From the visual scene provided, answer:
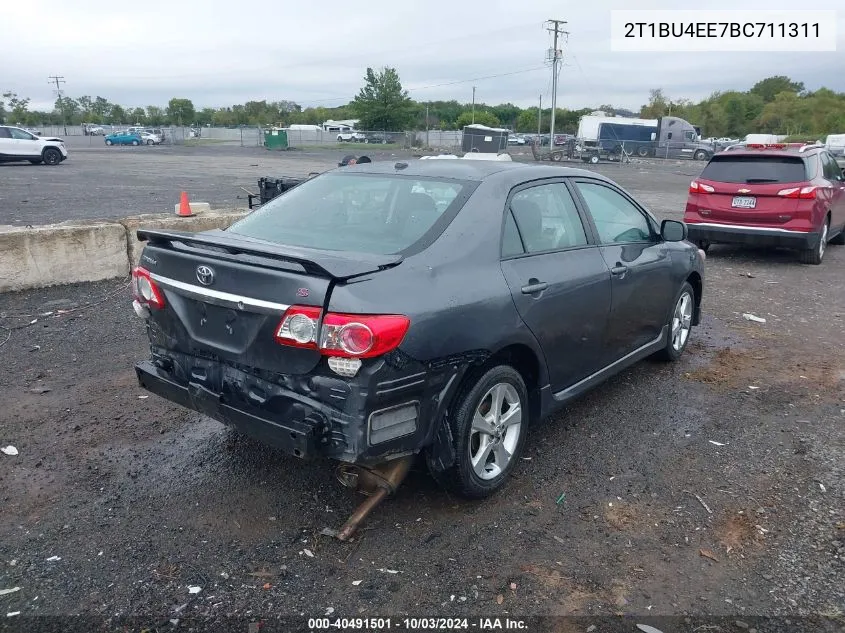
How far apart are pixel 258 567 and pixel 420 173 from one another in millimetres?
2293

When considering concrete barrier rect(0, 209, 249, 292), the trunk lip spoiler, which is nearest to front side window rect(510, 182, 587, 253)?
the trunk lip spoiler

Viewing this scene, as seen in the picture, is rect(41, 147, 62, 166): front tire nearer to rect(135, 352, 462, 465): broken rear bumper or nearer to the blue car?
rect(135, 352, 462, 465): broken rear bumper

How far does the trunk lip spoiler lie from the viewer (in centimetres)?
287

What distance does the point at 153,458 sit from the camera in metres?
3.98

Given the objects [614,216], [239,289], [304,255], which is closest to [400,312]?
[304,255]

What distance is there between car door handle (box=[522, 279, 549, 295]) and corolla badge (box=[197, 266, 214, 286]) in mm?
1556

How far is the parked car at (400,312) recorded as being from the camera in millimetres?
2898

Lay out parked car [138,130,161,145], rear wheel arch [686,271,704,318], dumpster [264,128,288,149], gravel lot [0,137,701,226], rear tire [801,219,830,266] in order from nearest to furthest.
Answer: rear wheel arch [686,271,704,318]
rear tire [801,219,830,266]
gravel lot [0,137,701,226]
dumpster [264,128,288,149]
parked car [138,130,161,145]

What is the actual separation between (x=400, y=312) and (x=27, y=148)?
98.8 ft

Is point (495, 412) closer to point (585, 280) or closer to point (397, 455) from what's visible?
point (397, 455)

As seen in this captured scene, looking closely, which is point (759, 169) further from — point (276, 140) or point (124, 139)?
point (124, 139)

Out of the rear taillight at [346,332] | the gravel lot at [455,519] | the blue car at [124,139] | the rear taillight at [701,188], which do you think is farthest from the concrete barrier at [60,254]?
the blue car at [124,139]

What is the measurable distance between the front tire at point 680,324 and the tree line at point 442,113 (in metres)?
69.5

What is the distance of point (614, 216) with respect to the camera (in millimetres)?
4852
